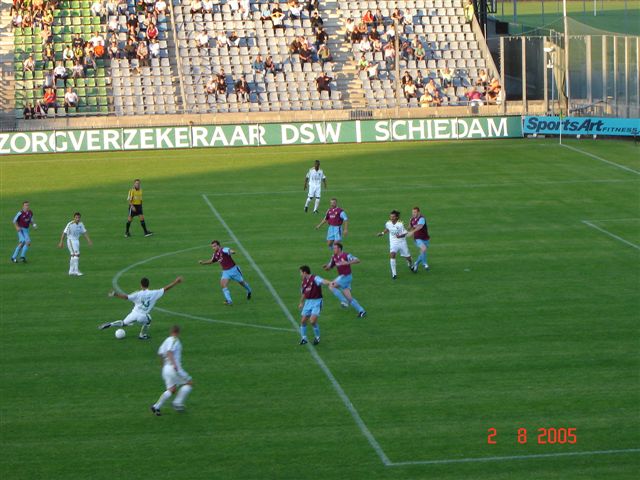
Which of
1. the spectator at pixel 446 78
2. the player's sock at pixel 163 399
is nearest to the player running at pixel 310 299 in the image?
the player's sock at pixel 163 399

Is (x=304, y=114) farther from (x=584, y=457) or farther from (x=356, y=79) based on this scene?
(x=584, y=457)

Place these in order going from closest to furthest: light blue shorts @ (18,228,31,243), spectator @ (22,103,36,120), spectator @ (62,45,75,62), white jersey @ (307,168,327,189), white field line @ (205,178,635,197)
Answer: light blue shorts @ (18,228,31,243), white jersey @ (307,168,327,189), white field line @ (205,178,635,197), spectator @ (22,103,36,120), spectator @ (62,45,75,62)

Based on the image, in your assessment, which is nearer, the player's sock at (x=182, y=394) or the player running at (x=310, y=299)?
the player's sock at (x=182, y=394)

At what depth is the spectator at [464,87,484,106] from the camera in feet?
206

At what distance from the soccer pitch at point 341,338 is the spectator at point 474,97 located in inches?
572

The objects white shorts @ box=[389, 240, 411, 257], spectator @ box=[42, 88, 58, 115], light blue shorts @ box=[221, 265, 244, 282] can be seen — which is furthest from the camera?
spectator @ box=[42, 88, 58, 115]

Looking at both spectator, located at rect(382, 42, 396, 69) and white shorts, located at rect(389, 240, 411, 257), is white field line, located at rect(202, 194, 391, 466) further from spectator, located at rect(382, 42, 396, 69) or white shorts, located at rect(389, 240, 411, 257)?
spectator, located at rect(382, 42, 396, 69)

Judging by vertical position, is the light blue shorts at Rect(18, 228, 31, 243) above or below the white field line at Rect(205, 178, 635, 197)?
above

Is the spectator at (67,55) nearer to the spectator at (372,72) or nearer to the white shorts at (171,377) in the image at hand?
the spectator at (372,72)

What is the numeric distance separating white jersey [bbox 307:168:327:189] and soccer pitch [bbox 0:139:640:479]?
1211 millimetres

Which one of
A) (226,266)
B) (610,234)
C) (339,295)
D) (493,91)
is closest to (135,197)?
(226,266)

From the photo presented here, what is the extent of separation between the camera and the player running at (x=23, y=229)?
34.4 meters

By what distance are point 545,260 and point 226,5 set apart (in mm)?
38909

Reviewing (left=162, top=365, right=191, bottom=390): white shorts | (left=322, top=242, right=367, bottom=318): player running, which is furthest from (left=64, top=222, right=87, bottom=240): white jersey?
(left=162, top=365, right=191, bottom=390): white shorts
